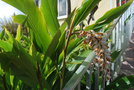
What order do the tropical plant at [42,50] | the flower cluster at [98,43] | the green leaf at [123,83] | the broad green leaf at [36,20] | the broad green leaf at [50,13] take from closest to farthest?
1. the flower cluster at [98,43]
2. the tropical plant at [42,50]
3. the broad green leaf at [36,20]
4. the broad green leaf at [50,13]
5. the green leaf at [123,83]

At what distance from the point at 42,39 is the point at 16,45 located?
30 cm

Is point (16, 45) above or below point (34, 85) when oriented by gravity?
above

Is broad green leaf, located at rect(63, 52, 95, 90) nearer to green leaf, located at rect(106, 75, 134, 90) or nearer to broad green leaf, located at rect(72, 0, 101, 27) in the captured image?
broad green leaf, located at rect(72, 0, 101, 27)

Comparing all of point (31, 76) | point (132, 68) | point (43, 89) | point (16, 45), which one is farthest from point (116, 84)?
point (132, 68)

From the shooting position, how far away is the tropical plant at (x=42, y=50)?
1.11 metres

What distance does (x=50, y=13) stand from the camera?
1412mm

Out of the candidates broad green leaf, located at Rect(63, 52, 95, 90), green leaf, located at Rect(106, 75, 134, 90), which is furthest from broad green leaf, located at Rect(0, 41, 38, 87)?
green leaf, located at Rect(106, 75, 134, 90)

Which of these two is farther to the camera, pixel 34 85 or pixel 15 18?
pixel 15 18

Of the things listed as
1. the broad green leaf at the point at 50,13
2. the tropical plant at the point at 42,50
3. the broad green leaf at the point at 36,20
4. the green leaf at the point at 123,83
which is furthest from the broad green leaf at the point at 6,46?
the green leaf at the point at 123,83

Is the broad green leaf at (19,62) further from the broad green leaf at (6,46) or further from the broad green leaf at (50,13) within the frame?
the broad green leaf at (50,13)

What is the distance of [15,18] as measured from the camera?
149cm

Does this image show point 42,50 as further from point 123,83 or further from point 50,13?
point 123,83

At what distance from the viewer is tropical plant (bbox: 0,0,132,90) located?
111 cm

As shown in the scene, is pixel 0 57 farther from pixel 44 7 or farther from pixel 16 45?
pixel 44 7
